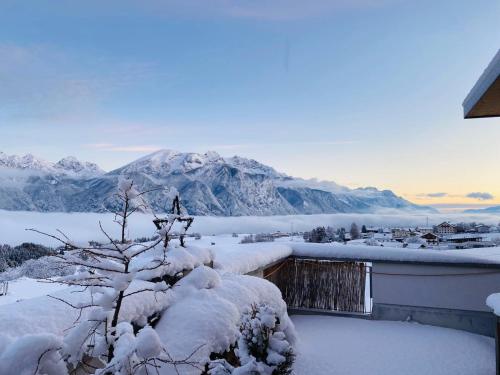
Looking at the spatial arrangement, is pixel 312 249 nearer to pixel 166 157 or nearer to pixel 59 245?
pixel 59 245

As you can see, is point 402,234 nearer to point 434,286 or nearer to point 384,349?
point 434,286

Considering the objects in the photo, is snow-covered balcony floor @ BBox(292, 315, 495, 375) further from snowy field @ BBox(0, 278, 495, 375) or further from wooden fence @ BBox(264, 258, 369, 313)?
wooden fence @ BBox(264, 258, 369, 313)

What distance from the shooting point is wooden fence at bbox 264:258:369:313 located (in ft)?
24.6

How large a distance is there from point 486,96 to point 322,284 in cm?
441

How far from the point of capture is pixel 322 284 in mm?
7609

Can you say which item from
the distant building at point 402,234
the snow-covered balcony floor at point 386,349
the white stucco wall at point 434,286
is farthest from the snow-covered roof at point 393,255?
the distant building at point 402,234

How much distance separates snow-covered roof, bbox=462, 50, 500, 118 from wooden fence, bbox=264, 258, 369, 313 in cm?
355

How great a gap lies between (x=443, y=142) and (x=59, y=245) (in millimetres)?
12422

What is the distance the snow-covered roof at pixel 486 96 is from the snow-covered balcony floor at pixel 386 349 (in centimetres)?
298

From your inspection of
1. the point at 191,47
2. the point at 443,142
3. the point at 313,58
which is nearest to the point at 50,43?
the point at 191,47

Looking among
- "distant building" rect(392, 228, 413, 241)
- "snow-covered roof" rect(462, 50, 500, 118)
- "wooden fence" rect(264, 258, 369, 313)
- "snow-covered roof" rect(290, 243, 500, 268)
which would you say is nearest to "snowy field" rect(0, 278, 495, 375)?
"wooden fence" rect(264, 258, 369, 313)

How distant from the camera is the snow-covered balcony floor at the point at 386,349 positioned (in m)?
4.85

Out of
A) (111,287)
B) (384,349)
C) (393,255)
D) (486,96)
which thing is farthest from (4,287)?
(393,255)

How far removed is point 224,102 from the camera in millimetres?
13086
